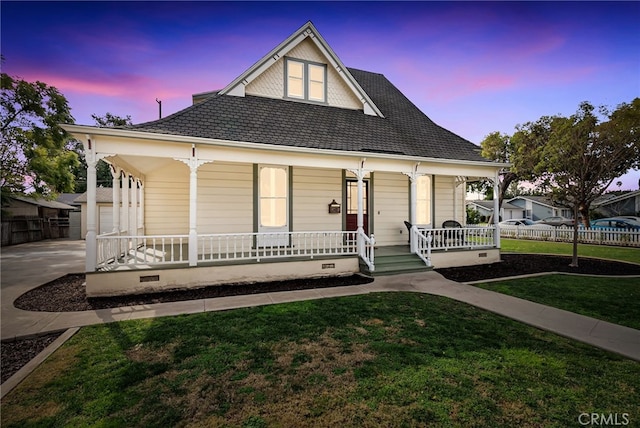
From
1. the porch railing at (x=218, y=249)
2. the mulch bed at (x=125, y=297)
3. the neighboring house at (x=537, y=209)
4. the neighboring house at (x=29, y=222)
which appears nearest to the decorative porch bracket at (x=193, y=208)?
the porch railing at (x=218, y=249)

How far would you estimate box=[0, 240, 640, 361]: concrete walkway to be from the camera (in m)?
4.63

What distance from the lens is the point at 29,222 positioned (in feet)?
69.1

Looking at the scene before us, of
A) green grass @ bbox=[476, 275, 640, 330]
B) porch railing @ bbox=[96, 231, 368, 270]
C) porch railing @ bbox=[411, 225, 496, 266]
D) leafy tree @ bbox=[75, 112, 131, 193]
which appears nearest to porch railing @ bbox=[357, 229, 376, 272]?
porch railing @ bbox=[96, 231, 368, 270]


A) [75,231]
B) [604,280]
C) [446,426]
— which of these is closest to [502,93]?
[604,280]

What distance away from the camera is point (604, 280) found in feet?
27.5

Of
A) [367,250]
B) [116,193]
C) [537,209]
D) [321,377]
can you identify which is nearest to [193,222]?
[116,193]

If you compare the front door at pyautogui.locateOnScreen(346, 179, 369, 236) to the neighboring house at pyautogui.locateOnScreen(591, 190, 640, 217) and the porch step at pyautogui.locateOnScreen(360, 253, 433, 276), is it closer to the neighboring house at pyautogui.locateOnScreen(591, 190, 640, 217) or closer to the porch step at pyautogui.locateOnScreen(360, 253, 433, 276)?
the porch step at pyautogui.locateOnScreen(360, 253, 433, 276)

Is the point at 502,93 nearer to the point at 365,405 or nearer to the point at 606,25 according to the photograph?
the point at 606,25

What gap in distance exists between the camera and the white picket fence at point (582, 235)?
16.1 m

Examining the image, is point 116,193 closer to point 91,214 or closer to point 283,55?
point 91,214

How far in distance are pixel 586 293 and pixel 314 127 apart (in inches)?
355

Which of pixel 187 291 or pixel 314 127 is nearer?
pixel 187 291

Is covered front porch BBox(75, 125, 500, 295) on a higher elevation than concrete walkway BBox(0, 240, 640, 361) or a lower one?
higher

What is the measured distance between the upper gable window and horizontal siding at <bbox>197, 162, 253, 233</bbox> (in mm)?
3630
